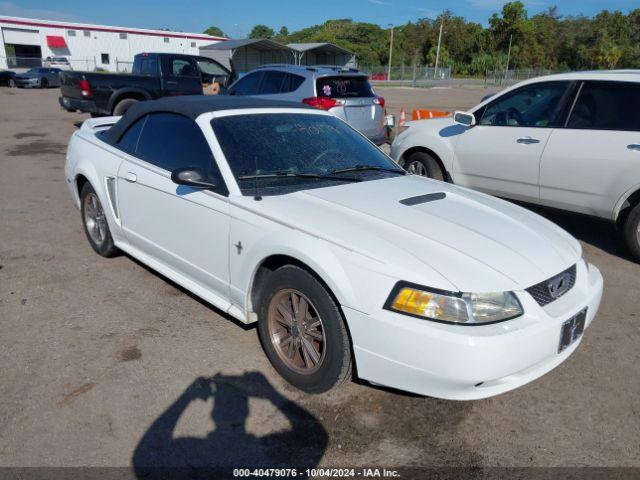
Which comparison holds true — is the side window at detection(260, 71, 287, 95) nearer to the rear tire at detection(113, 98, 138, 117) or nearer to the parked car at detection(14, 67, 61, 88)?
the rear tire at detection(113, 98, 138, 117)

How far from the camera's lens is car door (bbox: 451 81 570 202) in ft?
18.4

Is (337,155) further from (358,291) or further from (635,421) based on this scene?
(635,421)

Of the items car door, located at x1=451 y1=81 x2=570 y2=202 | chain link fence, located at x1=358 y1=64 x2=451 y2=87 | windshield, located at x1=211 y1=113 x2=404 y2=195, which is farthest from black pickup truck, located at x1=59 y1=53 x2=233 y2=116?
chain link fence, located at x1=358 y1=64 x2=451 y2=87

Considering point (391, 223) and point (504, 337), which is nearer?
point (504, 337)

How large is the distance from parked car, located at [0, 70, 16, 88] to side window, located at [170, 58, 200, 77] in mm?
24912

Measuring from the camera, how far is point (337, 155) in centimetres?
392

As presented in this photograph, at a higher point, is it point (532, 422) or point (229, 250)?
point (229, 250)

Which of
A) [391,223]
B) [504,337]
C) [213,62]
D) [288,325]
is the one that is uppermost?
[213,62]

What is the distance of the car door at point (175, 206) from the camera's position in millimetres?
3367

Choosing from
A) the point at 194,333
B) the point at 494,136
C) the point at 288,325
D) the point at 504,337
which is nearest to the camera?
the point at 504,337

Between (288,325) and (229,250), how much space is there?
0.60 metres

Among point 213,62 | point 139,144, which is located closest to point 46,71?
point 213,62

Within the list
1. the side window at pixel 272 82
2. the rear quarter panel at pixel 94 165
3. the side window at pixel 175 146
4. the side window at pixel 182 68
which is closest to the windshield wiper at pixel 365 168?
the side window at pixel 175 146

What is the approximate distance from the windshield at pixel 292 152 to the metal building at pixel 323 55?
47577mm
